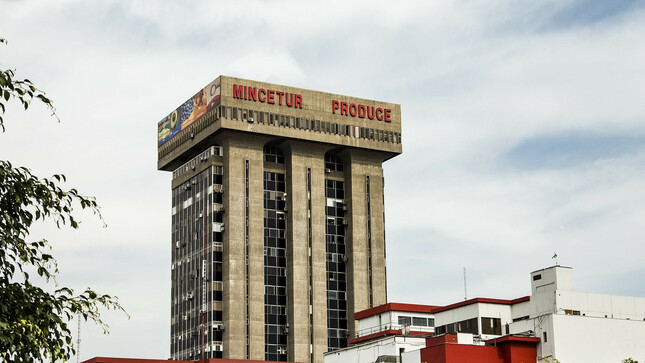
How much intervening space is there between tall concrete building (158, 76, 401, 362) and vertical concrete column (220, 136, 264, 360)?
187 millimetres

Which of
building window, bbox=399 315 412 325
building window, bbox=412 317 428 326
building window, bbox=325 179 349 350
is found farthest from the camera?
building window, bbox=325 179 349 350

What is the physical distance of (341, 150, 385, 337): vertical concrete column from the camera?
177375 mm

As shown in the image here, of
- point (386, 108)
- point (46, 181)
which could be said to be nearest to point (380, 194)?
point (386, 108)

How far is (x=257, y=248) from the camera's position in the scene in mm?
172000

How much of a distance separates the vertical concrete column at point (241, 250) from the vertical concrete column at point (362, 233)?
16.7m

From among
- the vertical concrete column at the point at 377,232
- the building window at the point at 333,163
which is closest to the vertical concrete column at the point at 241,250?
the building window at the point at 333,163

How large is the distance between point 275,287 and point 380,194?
27245mm

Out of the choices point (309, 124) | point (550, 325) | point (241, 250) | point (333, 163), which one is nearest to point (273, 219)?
point (241, 250)

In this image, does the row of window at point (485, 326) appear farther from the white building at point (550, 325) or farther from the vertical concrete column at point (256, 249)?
the vertical concrete column at point (256, 249)

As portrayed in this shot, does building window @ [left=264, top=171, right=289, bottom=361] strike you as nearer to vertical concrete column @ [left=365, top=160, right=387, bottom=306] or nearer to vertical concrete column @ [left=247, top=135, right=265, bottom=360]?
vertical concrete column @ [left=247, top=135, right=265, bottom=360]

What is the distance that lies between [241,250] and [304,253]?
11614 mm

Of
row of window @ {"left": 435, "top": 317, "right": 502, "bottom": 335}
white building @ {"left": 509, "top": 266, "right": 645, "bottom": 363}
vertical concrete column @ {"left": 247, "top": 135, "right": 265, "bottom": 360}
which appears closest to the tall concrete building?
vertical concrete column @ {"left": 247, "top": 135, "right": 265, "bottom": 360}

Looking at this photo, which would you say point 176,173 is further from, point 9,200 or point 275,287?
point 9,200

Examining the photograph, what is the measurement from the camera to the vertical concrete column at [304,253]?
17100 cm
